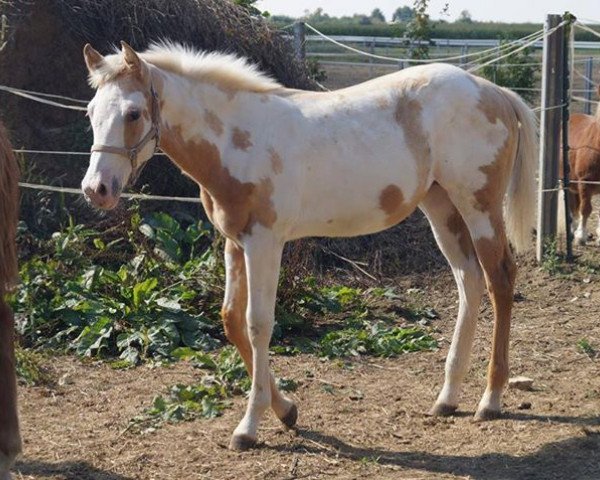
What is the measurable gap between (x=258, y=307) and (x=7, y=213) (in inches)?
48.7

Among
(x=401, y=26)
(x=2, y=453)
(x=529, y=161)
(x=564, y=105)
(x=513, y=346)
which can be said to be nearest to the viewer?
(x=2, y=453)

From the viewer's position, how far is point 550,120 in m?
8.37

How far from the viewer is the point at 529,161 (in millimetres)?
5348

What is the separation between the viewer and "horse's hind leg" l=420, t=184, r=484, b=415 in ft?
17.0

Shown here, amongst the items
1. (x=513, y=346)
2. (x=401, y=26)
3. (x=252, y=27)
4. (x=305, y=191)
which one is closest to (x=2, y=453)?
(x=305, y=191)

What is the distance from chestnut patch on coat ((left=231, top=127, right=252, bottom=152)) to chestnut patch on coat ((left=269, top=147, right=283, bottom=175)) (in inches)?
4.3

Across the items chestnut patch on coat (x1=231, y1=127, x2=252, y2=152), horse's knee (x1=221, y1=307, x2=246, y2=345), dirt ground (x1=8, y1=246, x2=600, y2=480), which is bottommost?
dirt ground (x1=8, y1=246, x2=600, y2=480)

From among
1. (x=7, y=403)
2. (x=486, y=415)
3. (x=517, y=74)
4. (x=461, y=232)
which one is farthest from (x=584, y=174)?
(x=7, y=403)

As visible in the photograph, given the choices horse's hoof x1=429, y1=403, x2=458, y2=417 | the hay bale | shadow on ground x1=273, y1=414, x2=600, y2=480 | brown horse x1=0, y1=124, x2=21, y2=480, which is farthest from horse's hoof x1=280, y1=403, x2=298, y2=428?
the hay bale

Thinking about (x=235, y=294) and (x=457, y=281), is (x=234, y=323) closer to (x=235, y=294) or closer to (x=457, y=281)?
(x=235, y=294)

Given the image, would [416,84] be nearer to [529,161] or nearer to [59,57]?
[529,161]

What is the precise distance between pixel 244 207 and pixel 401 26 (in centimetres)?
1288

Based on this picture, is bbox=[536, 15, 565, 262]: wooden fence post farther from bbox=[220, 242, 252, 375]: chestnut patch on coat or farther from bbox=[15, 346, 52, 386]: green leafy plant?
bbox=[15, 346, 52, 386]: green leafy plant

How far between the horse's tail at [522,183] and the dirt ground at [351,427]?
0.89m
